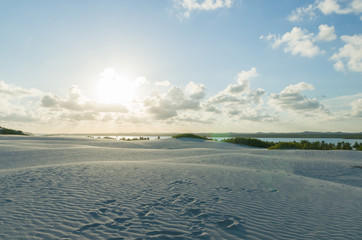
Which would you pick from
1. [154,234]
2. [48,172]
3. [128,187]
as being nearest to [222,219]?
[154,234]

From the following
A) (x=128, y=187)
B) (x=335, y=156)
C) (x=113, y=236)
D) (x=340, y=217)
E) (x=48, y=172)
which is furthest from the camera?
(x=335, y=156)

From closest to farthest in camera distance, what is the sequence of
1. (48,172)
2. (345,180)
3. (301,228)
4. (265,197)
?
(301,228), (265,197), (48,172), (345,180)

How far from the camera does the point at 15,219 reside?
499 cm

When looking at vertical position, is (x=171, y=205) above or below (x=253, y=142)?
below

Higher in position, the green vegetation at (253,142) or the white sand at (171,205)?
the green vegetation at (253,142)

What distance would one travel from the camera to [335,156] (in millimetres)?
17156

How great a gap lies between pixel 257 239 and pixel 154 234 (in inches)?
76.7

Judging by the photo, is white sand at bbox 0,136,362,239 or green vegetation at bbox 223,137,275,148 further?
green vegetation at bbox 223,137,275,148

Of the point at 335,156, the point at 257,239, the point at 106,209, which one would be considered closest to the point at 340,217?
the point at 257,239

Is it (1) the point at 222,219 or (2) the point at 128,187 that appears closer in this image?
(1) the point at 222,219

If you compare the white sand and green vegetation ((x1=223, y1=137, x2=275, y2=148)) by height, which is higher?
green vegetation ((x1=223, y1=137, x2=275, y2=148))

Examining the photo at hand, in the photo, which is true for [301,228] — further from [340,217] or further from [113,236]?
[113,236]

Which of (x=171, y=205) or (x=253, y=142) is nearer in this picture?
(x=171, y=205)

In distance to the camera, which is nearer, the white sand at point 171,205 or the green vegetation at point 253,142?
the white sand at point 171,205
